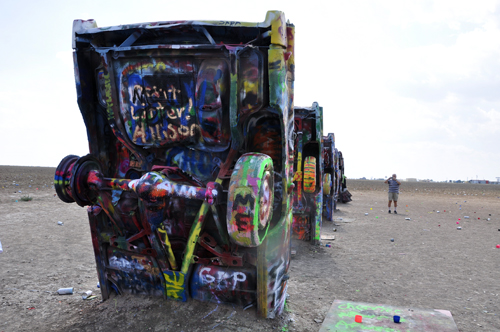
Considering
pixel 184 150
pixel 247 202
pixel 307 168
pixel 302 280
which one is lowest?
pixel 302 280

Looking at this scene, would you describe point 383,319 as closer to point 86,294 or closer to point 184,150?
point 184,150

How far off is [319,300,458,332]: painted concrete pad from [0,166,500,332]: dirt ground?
312 millimetres

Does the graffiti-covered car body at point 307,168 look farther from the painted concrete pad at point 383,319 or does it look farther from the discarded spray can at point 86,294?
the discarded spray can at point 86,294

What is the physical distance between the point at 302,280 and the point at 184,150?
3.08m

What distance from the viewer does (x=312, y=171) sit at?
643 centimetres

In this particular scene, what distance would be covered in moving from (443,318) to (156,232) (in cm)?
311

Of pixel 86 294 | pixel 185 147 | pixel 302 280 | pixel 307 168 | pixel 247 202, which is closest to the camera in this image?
pixel 247 202

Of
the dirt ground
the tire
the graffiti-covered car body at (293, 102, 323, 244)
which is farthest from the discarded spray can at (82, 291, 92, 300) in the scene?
the graffiti-covered car body at (293, 102, 323, 244)

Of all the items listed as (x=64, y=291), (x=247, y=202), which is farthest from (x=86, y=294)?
(x=247, y=202)

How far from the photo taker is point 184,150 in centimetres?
337

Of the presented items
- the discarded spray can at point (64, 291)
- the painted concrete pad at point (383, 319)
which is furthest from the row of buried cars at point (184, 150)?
the discarded spray can at point (64, 291)

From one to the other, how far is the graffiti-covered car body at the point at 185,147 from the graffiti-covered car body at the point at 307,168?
3376mm

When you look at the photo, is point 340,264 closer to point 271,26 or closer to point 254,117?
point 254,117

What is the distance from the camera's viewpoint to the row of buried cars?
9.63 ft
